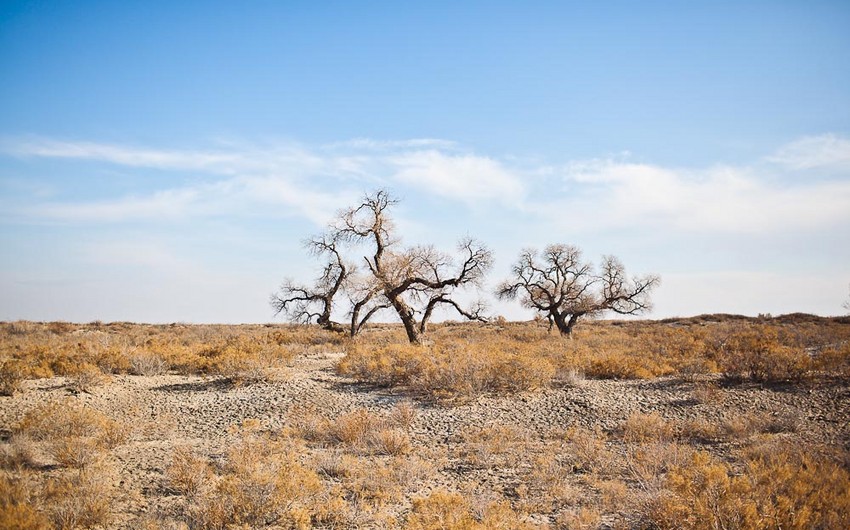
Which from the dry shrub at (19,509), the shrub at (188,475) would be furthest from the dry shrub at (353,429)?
the dry shrub at (19,509)

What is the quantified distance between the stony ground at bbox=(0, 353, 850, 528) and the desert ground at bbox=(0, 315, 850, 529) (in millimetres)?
64

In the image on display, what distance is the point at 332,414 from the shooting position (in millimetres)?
11219

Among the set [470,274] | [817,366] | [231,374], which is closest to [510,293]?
[470,274]

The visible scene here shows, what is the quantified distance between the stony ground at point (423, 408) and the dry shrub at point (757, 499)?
2.27 metres

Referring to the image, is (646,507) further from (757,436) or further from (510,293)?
(510,293)

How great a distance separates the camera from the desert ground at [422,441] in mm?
6152

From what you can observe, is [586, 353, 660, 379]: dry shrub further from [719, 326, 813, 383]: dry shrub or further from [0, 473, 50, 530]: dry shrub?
[0, 473, 50, 530]: dry shrub

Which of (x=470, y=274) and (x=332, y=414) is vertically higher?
(x=470, y=274)

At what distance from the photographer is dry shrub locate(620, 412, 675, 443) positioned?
955 cm

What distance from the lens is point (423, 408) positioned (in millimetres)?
11719

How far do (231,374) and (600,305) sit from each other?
87.7ft

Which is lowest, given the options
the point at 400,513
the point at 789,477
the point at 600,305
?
the point at 400,513

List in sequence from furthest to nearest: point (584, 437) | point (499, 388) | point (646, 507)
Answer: point (499, 388) < point (584, 437) < point (646, 507)

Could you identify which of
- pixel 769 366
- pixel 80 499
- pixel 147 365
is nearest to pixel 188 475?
pixel 80 499
